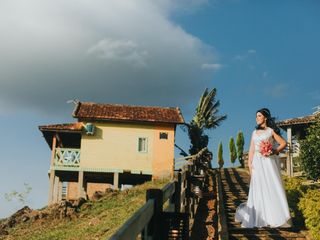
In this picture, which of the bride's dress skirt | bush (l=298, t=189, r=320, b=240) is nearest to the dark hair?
the bride's dress skirt

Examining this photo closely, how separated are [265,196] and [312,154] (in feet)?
45.0

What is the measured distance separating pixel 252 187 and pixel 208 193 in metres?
6.19

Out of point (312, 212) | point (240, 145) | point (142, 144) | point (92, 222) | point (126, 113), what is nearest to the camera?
point (312, 212)

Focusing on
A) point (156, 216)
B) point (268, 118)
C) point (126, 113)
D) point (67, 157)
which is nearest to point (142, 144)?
point (126, 113)

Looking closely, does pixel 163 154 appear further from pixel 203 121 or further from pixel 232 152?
pixel 232 152

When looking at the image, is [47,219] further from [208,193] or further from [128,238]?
[128,238]

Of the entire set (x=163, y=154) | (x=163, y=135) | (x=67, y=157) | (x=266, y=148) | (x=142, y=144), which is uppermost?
(x=163, y=135)

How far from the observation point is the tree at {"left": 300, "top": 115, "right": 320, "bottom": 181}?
21.9 m

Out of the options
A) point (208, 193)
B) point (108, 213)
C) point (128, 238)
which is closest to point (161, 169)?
point (108, 213)

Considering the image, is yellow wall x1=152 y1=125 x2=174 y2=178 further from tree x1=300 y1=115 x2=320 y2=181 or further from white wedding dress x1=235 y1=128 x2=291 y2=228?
white wedding dress x1=235 y1=128 x2=291 y2=228

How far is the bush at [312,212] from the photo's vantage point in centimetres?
891

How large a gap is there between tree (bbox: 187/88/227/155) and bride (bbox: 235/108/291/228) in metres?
29.1

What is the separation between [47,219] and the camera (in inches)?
965

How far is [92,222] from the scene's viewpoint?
22.3 m
